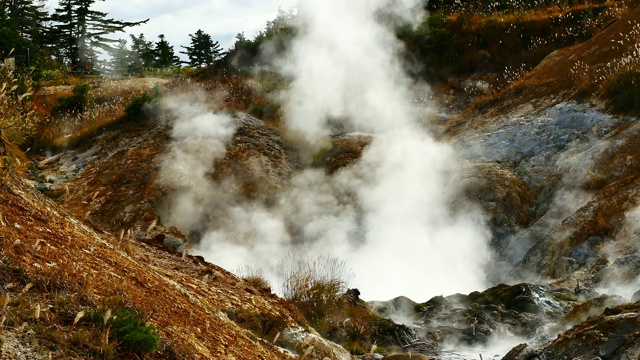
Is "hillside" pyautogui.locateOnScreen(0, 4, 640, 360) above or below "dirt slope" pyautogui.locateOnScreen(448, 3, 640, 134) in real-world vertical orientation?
below

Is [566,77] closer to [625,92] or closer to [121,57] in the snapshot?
[625,92]

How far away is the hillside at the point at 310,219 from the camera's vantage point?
406 cm

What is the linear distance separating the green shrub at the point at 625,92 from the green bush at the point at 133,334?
9.42m

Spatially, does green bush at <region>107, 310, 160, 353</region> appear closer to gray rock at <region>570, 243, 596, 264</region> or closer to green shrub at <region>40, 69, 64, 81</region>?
gray rock at <region>570, 243, 596, 264</region>

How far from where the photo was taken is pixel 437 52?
16906mm

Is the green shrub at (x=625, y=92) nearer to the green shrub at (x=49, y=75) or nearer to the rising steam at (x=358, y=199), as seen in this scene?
the rising steam at (x=358, y=199)

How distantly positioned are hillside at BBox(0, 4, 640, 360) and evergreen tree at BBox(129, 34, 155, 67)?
12.3m

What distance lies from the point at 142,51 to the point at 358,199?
23.4m

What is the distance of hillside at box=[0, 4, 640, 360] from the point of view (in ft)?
13.3

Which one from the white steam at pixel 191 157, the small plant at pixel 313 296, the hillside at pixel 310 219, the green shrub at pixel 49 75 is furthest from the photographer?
the green shrub at pixel 49 75

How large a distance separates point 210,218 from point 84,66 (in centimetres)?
2131

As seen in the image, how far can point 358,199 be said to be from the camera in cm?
1174

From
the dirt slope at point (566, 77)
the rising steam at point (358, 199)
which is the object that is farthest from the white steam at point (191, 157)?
the dirt slope at point (566, 77)

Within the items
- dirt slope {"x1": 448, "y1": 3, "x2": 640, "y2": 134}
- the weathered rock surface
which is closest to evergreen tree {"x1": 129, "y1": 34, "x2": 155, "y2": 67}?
dirt slope {"x1": 448, "y1": 3, "x2": 640, "y2": 134}
